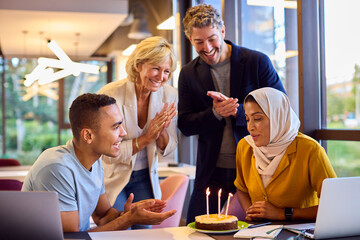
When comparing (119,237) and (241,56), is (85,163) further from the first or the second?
(241,56)

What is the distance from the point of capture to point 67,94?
23.6ft

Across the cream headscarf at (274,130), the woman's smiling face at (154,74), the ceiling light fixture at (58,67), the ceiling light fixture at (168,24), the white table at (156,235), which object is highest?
the ceiling light fixture at (168,24)

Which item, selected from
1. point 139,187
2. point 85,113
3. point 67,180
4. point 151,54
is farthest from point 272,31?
point 67,180

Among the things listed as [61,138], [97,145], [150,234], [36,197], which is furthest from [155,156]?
[61,138]

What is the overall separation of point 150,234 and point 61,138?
18.8ft

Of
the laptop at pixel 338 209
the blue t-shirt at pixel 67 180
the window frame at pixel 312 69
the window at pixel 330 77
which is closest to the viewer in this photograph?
the laptop at pixel 338 209

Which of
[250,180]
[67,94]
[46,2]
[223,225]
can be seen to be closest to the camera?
[223,225]

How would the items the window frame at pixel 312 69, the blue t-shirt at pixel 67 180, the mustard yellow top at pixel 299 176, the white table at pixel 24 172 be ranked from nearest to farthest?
the blue t-shirt at pixel 67 180 → the mustard yellow top at pixel 299 176 → the window frame at pixel 312 69 → the white table at pixel 24 172

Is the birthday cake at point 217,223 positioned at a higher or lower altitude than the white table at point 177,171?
higher

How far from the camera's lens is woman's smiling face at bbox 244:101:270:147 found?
7.23 feet

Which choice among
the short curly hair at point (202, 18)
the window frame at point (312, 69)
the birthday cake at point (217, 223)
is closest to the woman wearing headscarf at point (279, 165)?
the birthday cake at point (217, 223)

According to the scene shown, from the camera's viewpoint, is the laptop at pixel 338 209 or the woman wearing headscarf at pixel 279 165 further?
the woman wearing headscarf at pixel 279 165

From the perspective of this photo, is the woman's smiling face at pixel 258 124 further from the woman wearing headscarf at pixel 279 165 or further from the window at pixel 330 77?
the window at pixel 330 77

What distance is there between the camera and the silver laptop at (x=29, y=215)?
1.49 metres
